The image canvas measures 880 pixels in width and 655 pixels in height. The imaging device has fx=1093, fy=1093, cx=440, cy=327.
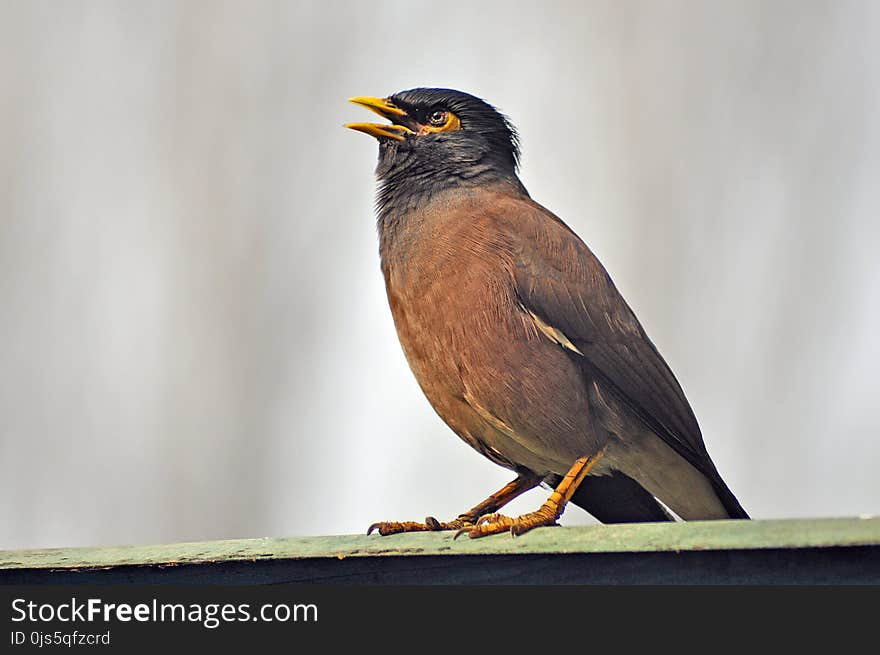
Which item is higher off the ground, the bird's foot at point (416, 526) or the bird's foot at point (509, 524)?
the bird's foot at point (509, 524)

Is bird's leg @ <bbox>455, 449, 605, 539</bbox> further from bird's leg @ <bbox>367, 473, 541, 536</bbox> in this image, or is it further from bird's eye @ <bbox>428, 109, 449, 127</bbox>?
bird's eye @ <bbox>428, 109, 449, 127</bbox>

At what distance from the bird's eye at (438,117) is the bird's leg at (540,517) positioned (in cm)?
104

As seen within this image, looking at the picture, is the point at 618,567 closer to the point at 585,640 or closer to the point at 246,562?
the point at 585,640

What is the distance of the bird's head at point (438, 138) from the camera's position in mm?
2961

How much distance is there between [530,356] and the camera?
2598 millimetres

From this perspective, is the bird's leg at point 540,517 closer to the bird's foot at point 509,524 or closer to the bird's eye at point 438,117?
the bird's foot at point 509,524

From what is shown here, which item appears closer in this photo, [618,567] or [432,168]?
[618,567]

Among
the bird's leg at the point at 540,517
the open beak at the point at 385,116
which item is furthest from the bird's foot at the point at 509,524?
the open beak at the point at 385,116

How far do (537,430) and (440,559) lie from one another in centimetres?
62

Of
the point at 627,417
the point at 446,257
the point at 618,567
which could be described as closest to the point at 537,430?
the point at 627,417

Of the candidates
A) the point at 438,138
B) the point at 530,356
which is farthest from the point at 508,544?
the point at 438,138

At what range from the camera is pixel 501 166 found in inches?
121

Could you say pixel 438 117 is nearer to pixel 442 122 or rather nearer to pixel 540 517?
pixel 442 122

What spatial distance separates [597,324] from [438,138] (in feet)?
2.32
